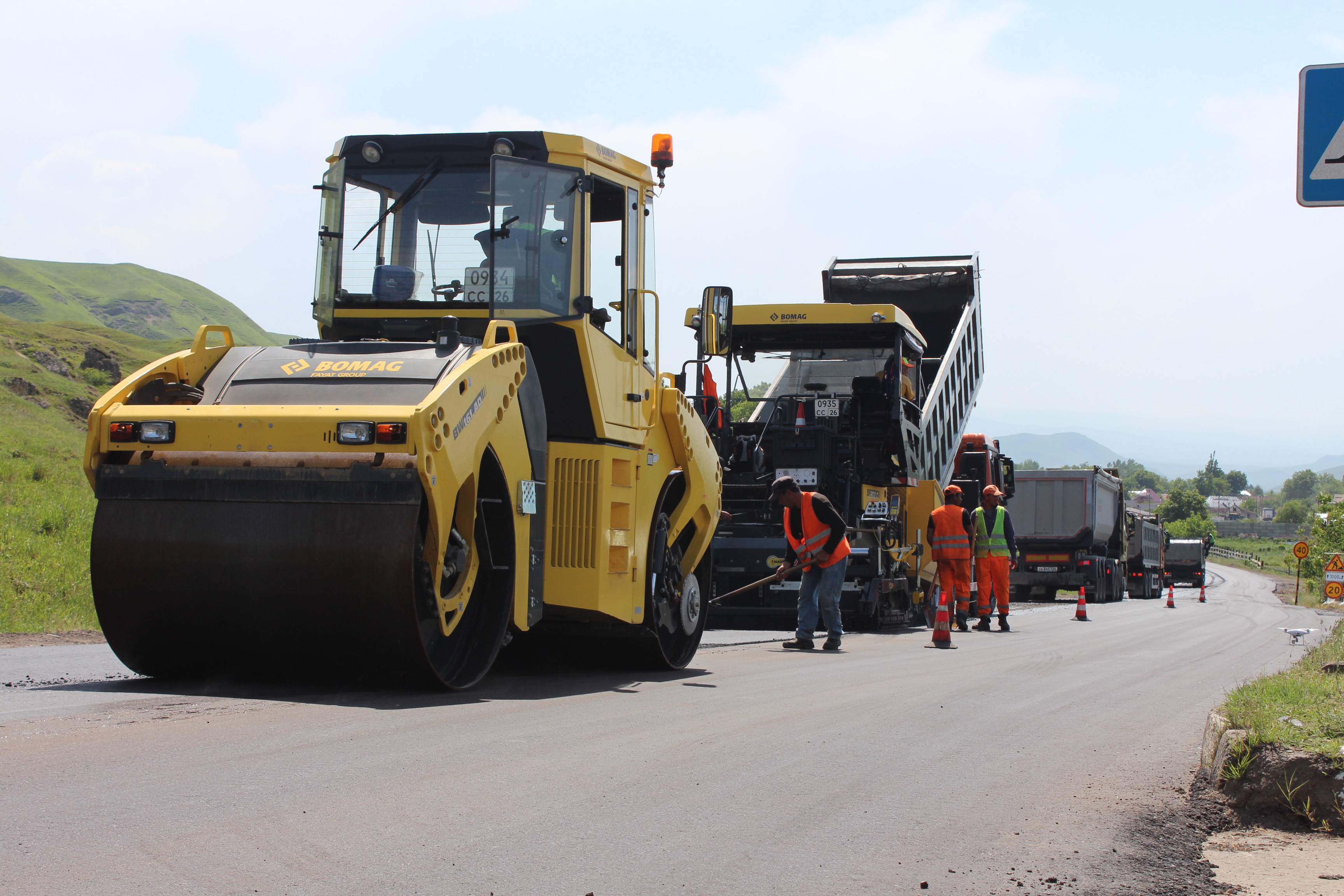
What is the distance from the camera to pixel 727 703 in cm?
698

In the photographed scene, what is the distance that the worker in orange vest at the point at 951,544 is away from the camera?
14125mm

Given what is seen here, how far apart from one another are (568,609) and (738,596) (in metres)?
6.65

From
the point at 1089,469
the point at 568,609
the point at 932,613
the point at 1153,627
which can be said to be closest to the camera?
the point at 568,609

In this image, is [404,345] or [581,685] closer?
[404,345]

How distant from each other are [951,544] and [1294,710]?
8898mm

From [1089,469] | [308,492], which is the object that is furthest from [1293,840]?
[1089,469]

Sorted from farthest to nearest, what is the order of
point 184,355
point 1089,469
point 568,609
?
point 1089,469, point 568,609, point 184,355

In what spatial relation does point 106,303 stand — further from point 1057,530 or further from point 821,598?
point 821,598

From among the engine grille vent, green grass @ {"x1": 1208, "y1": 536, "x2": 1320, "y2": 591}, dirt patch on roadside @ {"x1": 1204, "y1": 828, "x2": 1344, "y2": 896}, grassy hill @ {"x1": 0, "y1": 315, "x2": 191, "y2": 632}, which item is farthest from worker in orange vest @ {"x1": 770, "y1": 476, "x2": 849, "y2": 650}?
green grass @ {"x1": 1208, "y1": 536, "x2": 1320, "y2": 591}

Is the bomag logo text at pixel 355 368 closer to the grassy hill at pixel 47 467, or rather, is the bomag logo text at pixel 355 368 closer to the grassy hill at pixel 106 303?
the grassy hill at pixel 47 467

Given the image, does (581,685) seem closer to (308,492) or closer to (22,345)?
(308,492)

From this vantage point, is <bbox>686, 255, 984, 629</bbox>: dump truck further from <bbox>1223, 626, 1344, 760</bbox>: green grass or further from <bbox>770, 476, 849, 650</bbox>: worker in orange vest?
<bbox>1223, 626, 1344, 760</bbox>: green grass

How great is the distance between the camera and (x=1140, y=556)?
37.9m

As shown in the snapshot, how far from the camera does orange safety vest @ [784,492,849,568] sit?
11547mm
